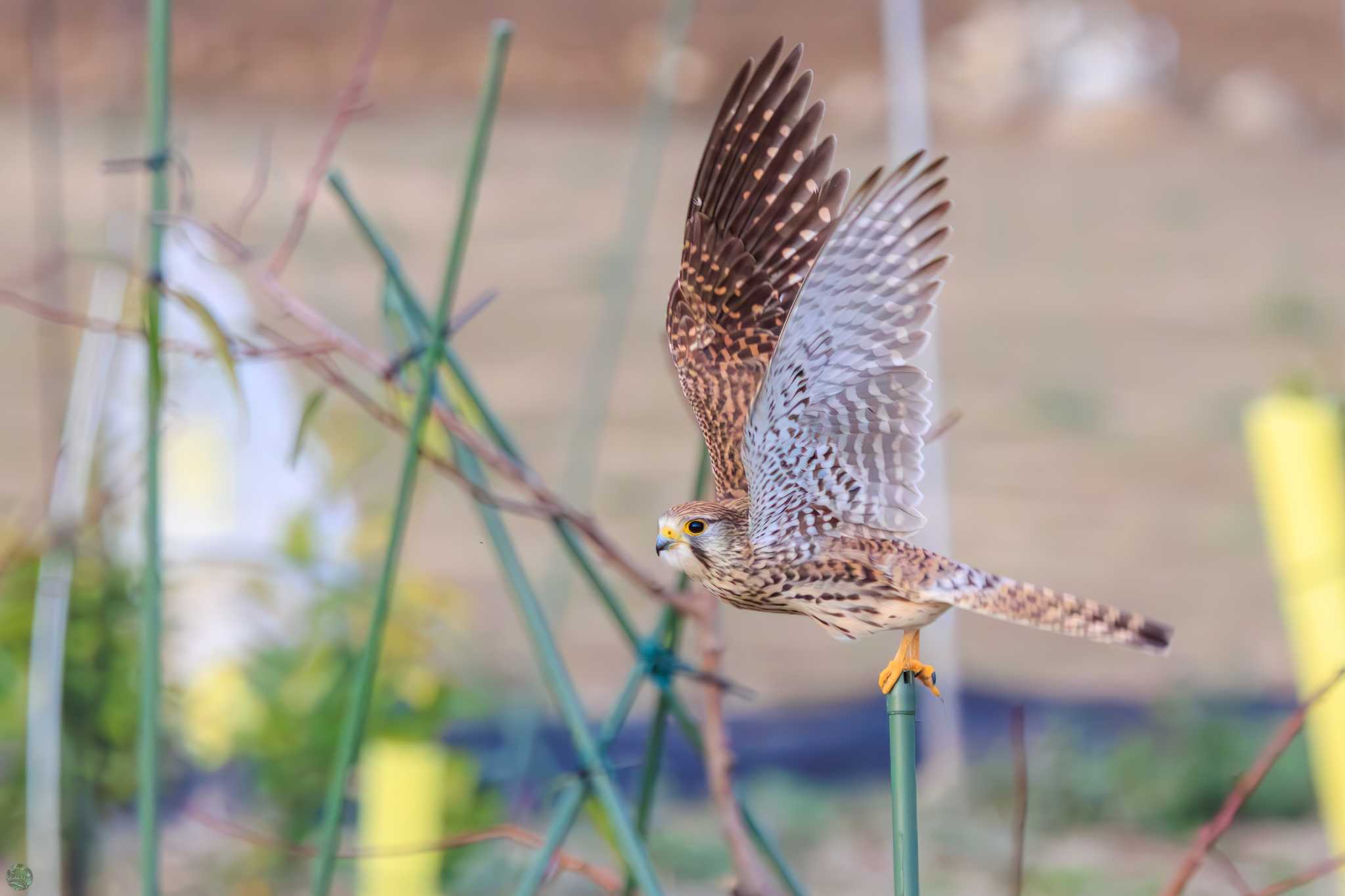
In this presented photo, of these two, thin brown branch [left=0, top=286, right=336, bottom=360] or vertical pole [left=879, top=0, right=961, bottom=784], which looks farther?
vertical pole [left=879, top=0, right=961, bottom=784]

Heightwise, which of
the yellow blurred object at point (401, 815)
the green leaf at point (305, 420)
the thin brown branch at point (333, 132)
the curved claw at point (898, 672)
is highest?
the thin brown branch at point (333, 132)

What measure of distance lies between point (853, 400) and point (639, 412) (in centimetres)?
434

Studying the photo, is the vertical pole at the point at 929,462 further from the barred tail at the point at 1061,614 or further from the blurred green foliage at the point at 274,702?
the blurred green foliage at the point at 274,702

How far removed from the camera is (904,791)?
1.36 ft

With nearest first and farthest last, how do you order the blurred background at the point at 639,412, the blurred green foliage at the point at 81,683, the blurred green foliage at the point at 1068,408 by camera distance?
the blurred green foliage at the point at 81,683, the blurred background at the point at 639,412, the blurred green foliage at the point at 1068,408

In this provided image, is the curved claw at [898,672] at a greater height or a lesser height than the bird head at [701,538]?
lesser

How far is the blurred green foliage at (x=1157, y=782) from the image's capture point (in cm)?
243

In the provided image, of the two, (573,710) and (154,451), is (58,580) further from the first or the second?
(573,710)

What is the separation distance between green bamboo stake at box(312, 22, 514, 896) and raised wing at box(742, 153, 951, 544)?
0.30 metres

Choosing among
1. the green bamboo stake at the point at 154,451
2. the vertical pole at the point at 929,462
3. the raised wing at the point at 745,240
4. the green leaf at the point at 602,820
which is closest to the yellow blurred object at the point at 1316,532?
the vertical pole at the point at 929,462

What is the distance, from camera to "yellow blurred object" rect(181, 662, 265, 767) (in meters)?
1.85

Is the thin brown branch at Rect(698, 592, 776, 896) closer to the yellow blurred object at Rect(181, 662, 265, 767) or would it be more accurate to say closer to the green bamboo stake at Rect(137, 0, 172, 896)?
the green bamboo stake at Rect(137, 0, 172, 896)

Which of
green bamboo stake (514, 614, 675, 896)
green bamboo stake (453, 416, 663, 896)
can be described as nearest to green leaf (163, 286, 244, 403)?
green bamboo stake (453, 416, 663, 896)

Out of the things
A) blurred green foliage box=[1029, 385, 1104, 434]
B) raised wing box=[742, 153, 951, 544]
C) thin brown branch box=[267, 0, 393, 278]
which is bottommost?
raised wing box=[742, 153, 951, 544]
